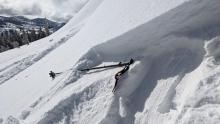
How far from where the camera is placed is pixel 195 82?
427 cm

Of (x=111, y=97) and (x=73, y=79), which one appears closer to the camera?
(x=111, y=97)

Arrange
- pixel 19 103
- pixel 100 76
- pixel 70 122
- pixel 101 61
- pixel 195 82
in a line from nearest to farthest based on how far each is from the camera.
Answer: pixel 195 82, pixel 70 122, pixel 100 76, pixel 101 61, pixel 19 103

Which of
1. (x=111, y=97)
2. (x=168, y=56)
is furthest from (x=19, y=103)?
(x=168, y=56)

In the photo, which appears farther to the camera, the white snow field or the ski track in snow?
the ski track in snow

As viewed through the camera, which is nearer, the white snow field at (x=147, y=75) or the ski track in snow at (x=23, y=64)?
the white snow field at (x=147, y=75)

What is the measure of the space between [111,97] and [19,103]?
3121 mm

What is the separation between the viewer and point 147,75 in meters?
5.24

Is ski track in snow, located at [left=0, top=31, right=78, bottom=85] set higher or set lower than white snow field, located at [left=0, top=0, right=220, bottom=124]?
higher

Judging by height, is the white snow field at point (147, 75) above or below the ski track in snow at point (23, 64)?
below

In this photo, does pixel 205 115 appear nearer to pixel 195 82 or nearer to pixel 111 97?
pixel 195 82

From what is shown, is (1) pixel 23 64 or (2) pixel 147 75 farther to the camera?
(1) pixel 23 64

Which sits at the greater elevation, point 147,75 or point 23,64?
point 23,64

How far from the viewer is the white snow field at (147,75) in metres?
4.21

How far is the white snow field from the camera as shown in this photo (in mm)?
4215
